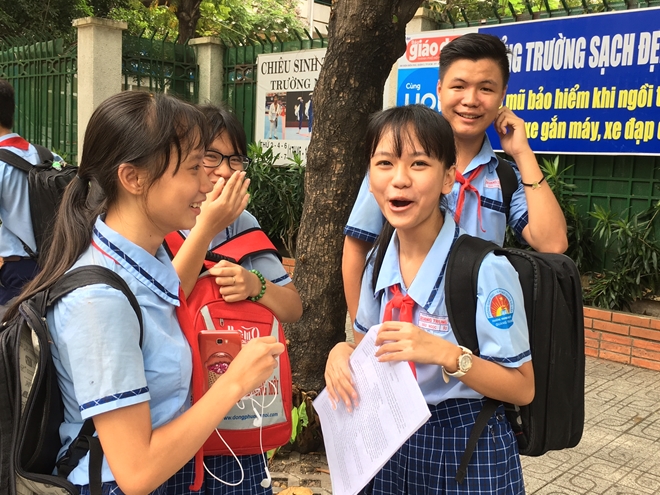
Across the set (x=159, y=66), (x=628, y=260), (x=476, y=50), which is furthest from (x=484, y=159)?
(x=159, y=66)

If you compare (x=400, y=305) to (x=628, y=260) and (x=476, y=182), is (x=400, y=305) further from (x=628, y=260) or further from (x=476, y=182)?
(x=628, y=260)

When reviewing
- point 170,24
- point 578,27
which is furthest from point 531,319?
point 170,24

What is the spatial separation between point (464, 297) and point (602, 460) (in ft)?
8.75

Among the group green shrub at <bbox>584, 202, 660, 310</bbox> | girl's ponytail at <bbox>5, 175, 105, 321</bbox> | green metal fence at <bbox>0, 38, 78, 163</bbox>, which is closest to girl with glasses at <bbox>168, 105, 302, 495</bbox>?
girl's ponytail at <bbox>5, 175, 105, 321</bbox>

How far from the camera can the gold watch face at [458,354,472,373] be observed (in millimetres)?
1455

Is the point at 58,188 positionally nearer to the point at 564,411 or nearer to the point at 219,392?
the point at 219,392

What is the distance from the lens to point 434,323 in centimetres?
161

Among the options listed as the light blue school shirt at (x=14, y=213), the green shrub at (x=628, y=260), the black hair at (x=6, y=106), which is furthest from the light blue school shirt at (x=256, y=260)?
the green shrub at (x=628, y=260)

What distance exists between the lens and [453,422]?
5.36ft

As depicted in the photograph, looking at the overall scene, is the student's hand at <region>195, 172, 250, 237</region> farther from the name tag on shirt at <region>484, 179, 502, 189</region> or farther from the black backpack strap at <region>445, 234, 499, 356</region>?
the name tag on shirt at <region>484, 179, 502, 189</region>

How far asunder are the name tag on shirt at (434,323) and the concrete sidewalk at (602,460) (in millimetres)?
1859

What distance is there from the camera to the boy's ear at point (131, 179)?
4.43ft

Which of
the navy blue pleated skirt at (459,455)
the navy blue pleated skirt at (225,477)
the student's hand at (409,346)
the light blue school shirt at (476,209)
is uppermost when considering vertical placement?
the light blue school shirt at (476,209)

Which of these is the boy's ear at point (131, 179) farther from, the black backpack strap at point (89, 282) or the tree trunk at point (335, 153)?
the tree trunk at point (335, 153)
